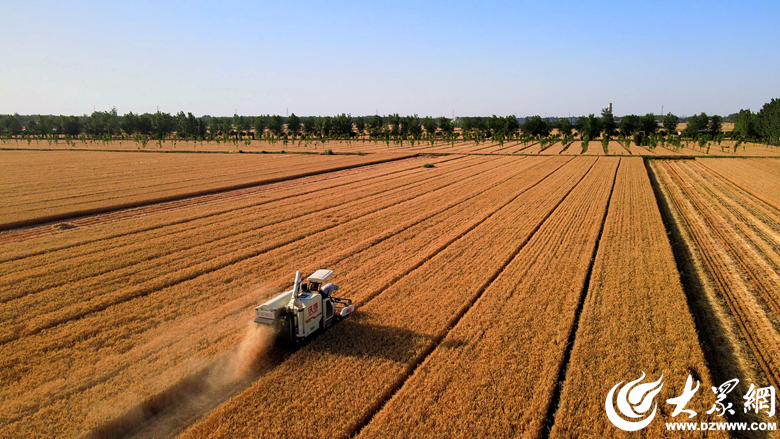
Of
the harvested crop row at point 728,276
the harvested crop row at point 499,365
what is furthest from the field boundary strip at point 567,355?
the harvested crop row at point 728,276

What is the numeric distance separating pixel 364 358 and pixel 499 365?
9.38 feet

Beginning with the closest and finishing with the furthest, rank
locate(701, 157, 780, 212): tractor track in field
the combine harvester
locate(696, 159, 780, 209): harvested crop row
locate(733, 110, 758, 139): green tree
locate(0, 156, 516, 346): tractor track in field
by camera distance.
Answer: the combine harvester < locate(0, 156, 516, 346): tractor track in field < locate(701, 157, 780, 212): tractor track in field < locate(696, 159, 780, 209): harvested crop row < locate(733, 110, 758, 139): green tree

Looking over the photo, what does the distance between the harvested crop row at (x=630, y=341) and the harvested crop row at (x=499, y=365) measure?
43 cm

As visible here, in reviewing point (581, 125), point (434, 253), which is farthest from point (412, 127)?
point (434, 253)

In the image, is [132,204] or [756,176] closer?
[132,204]

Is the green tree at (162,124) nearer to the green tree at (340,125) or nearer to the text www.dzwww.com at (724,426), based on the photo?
the green tree at (340,125)

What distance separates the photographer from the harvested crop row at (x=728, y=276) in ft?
32.7

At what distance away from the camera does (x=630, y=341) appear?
993 cm

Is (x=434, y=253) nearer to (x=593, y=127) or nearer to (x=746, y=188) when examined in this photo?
(x=746, y=188)

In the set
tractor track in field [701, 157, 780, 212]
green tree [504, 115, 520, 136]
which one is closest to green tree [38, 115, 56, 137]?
green tree [504, 115, 520, 136]

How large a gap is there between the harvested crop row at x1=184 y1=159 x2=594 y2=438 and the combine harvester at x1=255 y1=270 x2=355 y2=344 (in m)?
0.43

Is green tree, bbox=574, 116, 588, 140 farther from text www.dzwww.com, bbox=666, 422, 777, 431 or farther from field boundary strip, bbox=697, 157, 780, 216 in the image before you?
text www.dzwww.com, bbox=666, 422, 777, 431

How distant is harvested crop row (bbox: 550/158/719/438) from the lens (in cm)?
757

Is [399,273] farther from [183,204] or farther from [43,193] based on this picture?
[43,193]
